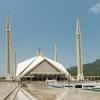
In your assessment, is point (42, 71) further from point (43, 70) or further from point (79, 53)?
point (79, 53)

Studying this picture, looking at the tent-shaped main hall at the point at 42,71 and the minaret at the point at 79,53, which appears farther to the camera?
the tent-shaped main hall at the point at 42,71

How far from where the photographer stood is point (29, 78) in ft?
261

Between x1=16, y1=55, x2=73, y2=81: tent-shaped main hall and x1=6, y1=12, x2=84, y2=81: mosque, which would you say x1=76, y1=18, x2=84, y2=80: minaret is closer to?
x1=6, y1=12, x2=84, y2=81: mosque

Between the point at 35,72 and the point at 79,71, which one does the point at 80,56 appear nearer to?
the point at 79,71

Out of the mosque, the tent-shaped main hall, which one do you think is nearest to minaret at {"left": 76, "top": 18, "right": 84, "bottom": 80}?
the mosque

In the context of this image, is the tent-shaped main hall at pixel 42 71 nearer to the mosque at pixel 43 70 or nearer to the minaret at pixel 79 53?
the mosque at pixel 43 70

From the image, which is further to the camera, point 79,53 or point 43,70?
point 43,70

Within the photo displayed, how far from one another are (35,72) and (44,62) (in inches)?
139

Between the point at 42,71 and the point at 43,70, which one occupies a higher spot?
the point at 43,70

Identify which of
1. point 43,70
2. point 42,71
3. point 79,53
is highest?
point 79,53

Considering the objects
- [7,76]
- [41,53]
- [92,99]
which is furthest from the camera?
[41,53]

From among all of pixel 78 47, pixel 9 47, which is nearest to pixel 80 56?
pixel 78 47

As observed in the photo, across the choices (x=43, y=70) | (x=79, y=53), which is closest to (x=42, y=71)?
(x=43, y=70)

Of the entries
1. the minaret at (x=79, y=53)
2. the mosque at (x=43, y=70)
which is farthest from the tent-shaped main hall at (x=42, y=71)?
the minaret at (x=79, y=53)
